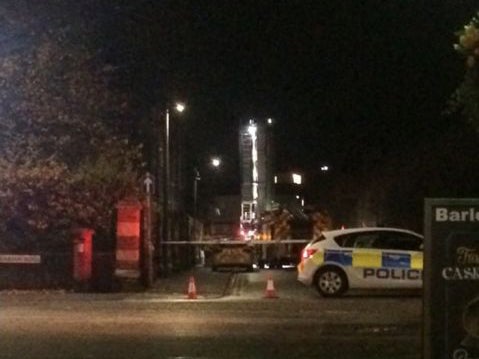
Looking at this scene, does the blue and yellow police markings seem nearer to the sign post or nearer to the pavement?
the pavement

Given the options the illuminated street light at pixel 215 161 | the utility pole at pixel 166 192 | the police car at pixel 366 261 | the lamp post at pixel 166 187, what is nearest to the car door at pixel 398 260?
the police car at pixel 366 261

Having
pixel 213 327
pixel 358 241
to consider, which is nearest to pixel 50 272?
pixel 358 241

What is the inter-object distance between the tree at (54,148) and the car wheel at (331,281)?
799 cm

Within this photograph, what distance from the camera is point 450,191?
45.9 meters

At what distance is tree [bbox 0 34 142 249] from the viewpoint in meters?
30.2

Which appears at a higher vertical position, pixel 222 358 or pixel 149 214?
pixel 149 214

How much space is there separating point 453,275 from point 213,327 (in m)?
11.5

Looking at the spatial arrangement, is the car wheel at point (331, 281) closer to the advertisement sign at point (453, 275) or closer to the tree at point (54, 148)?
the tree at point (54, 148)

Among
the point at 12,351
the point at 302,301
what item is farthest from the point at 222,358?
the point at 302,301

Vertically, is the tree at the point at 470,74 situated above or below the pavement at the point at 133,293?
above

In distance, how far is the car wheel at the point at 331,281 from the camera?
82.7 feet

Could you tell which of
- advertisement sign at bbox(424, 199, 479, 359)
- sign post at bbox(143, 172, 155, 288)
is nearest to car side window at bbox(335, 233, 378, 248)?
sign post at bbox(143, 172, 155, 288)

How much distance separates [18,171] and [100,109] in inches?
147

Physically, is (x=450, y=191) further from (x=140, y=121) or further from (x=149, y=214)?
(x=149, y=214)
